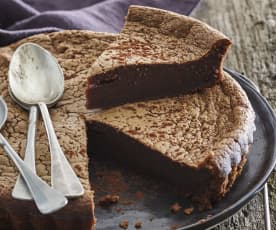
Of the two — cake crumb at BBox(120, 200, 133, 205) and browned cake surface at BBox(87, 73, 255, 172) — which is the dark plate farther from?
browned cake surface at BBox(87, 73, 255, 172)

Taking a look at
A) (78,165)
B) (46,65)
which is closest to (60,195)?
(78,165)

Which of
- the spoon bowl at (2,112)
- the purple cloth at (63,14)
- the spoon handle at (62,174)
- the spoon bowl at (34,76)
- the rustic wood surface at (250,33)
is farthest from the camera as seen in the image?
the rustic wood surface at (250,33)

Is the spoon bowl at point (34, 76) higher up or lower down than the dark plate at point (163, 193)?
higher up

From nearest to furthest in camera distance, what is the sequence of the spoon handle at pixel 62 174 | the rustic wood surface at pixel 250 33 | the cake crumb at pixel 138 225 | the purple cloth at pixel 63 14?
the spoon handle at pixel 62 174 < the cake crumb at pixel 138 225 < the purple cloth at pixel 63 14 < the rustic wood surface at pixel 250 33

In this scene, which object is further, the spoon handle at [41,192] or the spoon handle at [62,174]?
the spoon handle at [62,174]

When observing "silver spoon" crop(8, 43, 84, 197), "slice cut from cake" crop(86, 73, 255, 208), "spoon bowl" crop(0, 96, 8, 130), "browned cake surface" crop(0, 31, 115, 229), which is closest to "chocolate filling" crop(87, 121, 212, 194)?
"slice cut from cake" crop(86, 73, 255, 208)

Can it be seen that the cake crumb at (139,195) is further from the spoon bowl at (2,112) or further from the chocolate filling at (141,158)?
the spoon bowl at (2,112)

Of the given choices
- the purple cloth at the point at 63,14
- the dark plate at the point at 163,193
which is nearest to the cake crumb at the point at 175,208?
the dark plate at the point at 163,193
